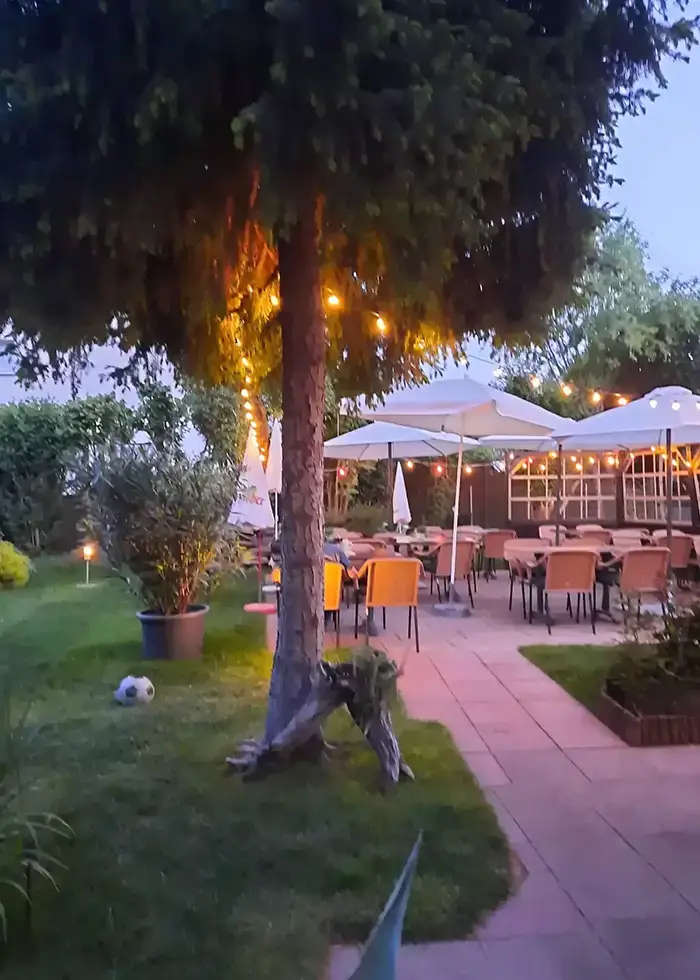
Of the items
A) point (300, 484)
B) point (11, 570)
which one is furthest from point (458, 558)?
point (11, 570)

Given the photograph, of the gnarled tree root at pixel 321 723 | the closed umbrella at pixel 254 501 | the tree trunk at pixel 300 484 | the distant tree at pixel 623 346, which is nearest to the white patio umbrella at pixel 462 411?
the closed umbrella at pixel 254 501

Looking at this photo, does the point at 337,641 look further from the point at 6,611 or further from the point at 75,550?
the point at 75,550

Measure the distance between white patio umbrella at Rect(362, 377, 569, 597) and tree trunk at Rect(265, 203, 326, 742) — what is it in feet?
11.8

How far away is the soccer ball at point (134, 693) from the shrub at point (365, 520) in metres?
8.22

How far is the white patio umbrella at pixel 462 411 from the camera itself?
8.17m

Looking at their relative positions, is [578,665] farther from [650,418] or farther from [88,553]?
[88,553]

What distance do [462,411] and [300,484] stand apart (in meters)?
4.15

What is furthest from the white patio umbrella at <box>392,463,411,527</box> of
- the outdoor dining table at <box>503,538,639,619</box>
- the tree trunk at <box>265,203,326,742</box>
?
the tree trunk at <box>265,203,326,742</box>

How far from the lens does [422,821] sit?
3439 millimetres

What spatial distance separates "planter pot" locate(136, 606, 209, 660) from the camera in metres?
6.36

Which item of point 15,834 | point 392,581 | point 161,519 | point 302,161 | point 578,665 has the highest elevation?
point 302,161

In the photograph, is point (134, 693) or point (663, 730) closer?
point (663, 730)

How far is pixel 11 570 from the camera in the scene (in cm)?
1077

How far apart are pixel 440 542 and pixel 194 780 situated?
5989mm
